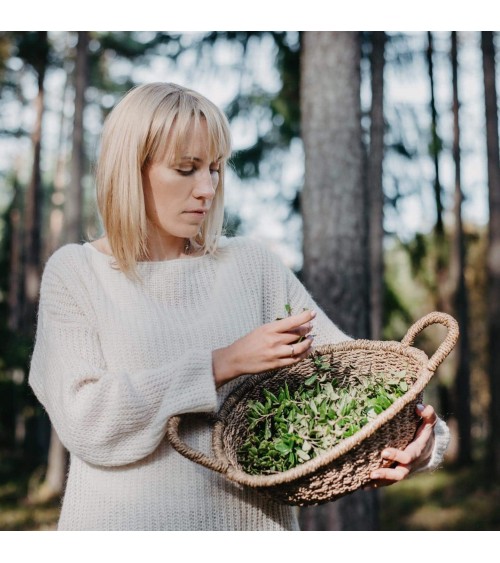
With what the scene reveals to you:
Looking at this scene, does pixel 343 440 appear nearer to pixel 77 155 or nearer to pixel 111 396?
pixel 111 396

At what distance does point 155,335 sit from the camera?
1.32 meters

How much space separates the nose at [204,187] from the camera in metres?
1.32

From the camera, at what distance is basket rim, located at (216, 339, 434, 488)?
3.44 ft

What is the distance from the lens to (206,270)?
4.75 ft

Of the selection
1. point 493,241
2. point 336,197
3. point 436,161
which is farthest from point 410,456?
point 493,241

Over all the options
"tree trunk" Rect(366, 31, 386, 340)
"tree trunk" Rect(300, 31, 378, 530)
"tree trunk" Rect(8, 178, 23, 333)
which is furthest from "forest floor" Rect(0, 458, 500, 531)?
A: "tree trunk" Rect(300, 31, 378, 530)

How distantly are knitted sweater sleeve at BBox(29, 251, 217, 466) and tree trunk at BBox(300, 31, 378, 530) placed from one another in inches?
52.0

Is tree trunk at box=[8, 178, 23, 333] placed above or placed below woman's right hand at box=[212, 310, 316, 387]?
above

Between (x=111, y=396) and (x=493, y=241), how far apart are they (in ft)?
16.3

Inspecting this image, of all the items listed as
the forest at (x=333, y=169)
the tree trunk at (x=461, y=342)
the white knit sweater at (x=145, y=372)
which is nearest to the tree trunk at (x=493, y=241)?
the forest at (x=333, y=169)

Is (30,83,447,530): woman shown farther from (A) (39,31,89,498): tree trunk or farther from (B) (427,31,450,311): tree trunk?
(A) (39,31,89,498): tree trunk

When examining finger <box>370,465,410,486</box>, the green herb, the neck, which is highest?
the neck

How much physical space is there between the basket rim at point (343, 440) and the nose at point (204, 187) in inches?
15.1
